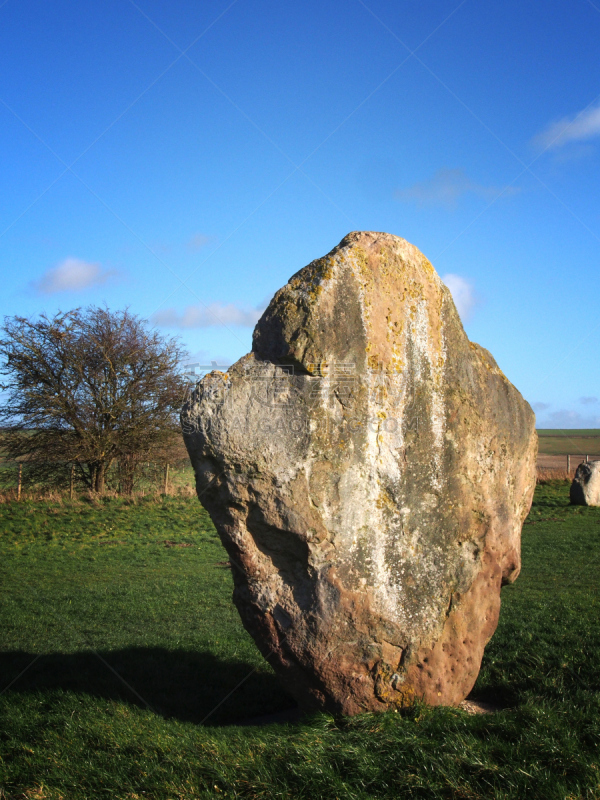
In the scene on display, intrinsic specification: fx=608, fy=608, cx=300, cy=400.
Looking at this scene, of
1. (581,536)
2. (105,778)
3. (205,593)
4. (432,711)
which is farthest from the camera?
(581,536)

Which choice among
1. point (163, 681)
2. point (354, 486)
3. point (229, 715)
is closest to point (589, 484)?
point (163, 681)

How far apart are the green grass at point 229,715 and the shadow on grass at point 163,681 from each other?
0.08ft

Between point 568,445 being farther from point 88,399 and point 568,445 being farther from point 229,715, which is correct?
point 229,715

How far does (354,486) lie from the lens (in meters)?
5.20

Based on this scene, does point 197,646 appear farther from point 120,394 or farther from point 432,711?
point 120,394

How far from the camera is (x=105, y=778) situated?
4.35m

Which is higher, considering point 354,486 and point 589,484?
point 354,486

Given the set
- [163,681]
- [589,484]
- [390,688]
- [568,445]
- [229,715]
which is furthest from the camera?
[568,445]

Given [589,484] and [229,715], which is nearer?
[229,715]

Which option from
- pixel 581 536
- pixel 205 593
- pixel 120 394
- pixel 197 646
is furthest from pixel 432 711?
pixel 120 394

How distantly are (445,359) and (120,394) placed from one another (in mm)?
20885

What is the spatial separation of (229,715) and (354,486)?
276cm

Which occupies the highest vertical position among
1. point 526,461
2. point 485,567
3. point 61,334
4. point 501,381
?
point 61,334

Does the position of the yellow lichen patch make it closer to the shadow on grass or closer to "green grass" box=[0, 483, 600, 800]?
"green grass" box=[0, 483, 600, 800]
